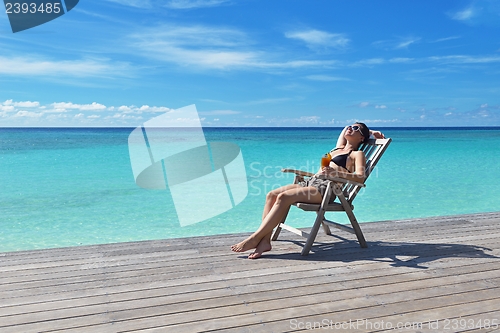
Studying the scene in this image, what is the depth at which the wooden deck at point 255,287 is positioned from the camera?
219 centimetres

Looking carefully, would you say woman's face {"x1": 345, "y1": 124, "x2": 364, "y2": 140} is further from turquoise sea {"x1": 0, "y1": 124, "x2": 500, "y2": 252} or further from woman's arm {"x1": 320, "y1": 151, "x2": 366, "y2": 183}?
turquoise sea {"x1": 0, "y1": 124, "x2": 500, "y2": 252}

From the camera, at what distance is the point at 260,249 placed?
3242 mm

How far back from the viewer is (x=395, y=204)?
29.2 feet

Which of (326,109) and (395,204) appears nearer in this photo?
(395,204)

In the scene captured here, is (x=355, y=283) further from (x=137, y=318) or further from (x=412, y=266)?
(x=137, y=318)

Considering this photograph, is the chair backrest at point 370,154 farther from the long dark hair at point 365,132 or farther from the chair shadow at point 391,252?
the chair shadow at point 391,252

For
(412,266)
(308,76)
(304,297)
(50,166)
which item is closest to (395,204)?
(412,266)

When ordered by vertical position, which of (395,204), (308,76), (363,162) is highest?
(308,76)

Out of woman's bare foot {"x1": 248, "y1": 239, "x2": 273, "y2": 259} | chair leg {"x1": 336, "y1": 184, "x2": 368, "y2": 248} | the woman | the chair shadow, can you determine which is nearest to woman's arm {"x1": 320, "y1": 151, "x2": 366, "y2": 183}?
the woman

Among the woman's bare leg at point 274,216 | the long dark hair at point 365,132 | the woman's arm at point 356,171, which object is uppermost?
the long dark hair at point 365,132

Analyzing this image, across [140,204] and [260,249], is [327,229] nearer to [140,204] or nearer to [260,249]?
[260,249]

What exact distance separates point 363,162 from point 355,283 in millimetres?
1137

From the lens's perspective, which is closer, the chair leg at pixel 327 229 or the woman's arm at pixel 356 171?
the woman's arm at pixel 356 171

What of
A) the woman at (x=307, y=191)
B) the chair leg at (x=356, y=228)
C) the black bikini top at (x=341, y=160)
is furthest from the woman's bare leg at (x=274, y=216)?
the black bikini top at (x=341, y=160)
